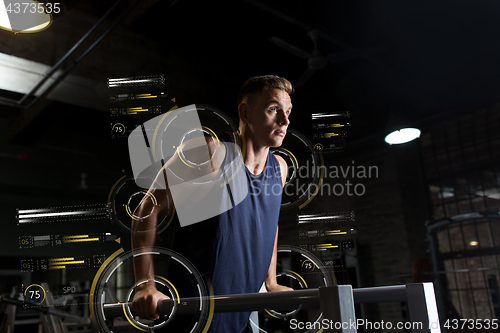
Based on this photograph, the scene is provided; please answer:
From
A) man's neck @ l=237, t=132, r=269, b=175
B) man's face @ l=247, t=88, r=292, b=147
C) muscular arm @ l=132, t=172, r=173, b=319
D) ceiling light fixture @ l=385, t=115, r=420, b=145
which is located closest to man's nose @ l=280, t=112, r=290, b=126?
man's face @ l=247, t=88, r=292, b=147

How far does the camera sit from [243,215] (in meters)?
1.14

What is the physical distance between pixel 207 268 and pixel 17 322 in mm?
3032

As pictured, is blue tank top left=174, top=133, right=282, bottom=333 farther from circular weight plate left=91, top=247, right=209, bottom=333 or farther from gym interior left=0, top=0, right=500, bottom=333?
gym interior left=0, top=0, right=500, bottom=333

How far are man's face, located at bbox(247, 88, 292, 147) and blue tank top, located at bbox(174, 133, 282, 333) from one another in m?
0.10

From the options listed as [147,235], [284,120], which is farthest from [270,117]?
[147,235]

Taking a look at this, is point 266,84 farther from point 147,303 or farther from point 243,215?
point 147,303

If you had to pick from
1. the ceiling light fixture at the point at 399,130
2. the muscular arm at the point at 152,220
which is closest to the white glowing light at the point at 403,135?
the ceiling light fixture at the point at 399,130

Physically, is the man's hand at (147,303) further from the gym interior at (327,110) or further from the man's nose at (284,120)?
the gym interior at (327,110)

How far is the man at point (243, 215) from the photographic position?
1058mm

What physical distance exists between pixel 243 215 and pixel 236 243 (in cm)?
9

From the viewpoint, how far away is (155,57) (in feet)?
11.2

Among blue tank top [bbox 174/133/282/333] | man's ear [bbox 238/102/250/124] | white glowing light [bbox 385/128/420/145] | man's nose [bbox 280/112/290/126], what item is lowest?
blue tank top [bbox 174/133/282/333]

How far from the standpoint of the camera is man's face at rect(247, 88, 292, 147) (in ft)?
3.96

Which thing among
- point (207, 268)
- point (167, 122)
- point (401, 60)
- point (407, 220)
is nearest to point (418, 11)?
point (401, 60)
